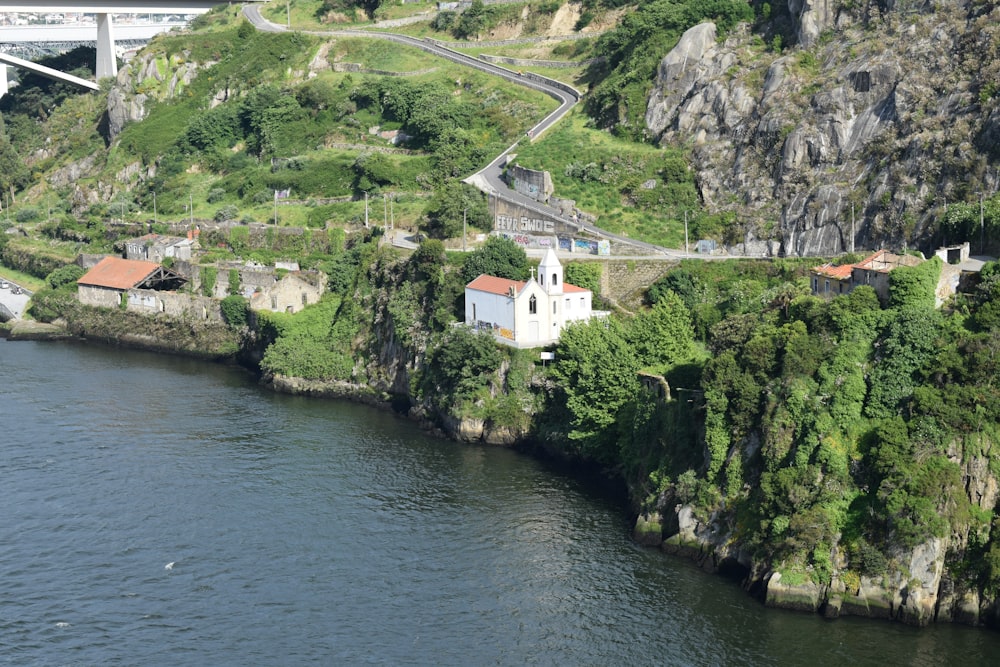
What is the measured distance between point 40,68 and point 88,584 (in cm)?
11386

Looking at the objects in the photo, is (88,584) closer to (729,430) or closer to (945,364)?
(729,430)

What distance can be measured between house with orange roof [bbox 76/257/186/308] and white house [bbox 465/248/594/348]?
36111 millimetres

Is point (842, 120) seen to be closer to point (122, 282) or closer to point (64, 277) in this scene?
point (122, 282)

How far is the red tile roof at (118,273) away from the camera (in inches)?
4336

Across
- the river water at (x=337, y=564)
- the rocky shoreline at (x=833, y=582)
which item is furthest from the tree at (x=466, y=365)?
the rocky shoreline at (x=833, y=582)

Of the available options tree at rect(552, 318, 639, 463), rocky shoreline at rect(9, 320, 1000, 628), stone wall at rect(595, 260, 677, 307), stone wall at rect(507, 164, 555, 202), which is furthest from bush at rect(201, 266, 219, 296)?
rocky shoreline at rect(9, 320, 1000, 628)

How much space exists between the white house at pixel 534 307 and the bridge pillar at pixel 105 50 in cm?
9081

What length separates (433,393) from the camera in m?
83.5

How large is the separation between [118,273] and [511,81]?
4090 cm

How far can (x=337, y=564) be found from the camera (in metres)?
61.5

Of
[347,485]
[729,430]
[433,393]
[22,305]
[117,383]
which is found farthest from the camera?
[22,305]

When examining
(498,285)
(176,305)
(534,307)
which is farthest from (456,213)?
(176,305)

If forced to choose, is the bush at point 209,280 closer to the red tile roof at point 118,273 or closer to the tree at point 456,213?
the red tile roof at point 118,273

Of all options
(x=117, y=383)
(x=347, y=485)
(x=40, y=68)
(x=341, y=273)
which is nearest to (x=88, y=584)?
(x=347, y=485)
